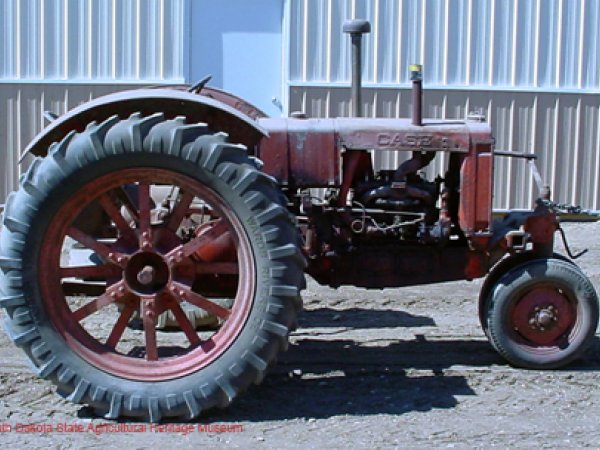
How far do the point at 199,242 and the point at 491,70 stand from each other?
787 cm

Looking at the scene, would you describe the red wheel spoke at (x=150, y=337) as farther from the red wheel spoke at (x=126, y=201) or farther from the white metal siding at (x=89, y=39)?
the white metal siding at (x=89, y=39)

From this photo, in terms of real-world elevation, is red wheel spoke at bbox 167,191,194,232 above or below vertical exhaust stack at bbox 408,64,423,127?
below

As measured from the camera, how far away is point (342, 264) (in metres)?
6.27

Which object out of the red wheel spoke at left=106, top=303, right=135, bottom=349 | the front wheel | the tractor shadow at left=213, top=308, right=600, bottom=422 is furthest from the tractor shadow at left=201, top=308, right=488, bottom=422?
the red wheel spoke at left=106, top=303, right=135, bottom=349

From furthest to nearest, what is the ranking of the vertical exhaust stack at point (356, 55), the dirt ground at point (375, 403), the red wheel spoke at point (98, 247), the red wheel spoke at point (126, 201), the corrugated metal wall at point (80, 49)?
the corrugated metal wall at point (80, 49) < the vertical exhaust stack at point (356, 55) < the red wheel spoke at point (126, 201) < the red wheel spoke at point (98, 247) < the dirt ground at point (375, 403)

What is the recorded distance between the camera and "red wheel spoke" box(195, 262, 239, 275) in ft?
18.1

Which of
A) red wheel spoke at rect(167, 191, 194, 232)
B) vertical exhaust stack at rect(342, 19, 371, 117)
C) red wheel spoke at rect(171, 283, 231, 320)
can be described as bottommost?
red wheel spoke at rect(171, 283, 231, 320)

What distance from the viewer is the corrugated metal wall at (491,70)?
1228cm

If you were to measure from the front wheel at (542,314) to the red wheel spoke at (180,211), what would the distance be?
1.91 metres

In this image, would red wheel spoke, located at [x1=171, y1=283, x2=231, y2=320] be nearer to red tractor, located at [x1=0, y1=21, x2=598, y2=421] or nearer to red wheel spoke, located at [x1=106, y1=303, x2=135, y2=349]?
red tractor, located at [x1=0, y1=21, x2=598, y2=421]

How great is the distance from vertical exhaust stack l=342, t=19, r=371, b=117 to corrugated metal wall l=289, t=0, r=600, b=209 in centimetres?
536

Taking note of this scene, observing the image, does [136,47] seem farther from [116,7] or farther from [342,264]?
[342,264]

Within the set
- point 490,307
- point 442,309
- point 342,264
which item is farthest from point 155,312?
point 442,309

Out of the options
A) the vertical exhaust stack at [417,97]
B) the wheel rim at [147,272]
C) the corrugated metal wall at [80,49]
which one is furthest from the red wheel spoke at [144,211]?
the corrugated metal wall at [80,49]
